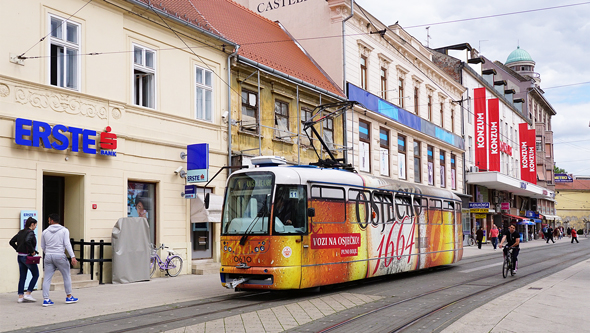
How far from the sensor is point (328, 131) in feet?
87.7

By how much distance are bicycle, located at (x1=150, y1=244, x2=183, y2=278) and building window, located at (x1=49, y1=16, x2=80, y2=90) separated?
5.07 m

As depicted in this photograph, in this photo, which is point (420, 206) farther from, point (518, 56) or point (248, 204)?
point (518, 56)

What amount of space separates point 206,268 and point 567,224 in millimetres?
95050

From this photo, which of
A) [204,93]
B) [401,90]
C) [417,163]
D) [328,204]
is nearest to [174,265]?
[204,93]

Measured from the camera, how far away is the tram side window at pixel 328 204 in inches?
497

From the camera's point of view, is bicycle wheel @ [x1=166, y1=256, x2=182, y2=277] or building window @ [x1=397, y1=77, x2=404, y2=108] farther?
building window @ [x1=397, y1=77, x2=404, y2=108]

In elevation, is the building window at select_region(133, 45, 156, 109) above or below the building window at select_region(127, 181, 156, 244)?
above

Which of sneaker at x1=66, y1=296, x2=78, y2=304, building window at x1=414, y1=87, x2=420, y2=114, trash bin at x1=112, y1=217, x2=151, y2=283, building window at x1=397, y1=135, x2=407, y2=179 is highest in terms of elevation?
building window at x1=414, y1=87, x2=420, y2=114

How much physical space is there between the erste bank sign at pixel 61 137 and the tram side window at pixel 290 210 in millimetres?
5636

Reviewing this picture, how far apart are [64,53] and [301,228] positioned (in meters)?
7.66

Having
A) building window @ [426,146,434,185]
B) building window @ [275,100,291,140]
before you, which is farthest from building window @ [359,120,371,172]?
building window @ [426,146,434,185]

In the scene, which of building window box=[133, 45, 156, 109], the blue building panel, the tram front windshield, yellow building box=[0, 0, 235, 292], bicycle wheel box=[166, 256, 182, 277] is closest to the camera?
the tram front windshield

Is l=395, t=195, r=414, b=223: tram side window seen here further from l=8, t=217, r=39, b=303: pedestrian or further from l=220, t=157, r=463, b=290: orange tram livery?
l=8, t=217, r=39, b=303: pedestrian

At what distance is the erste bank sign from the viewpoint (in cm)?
1338
